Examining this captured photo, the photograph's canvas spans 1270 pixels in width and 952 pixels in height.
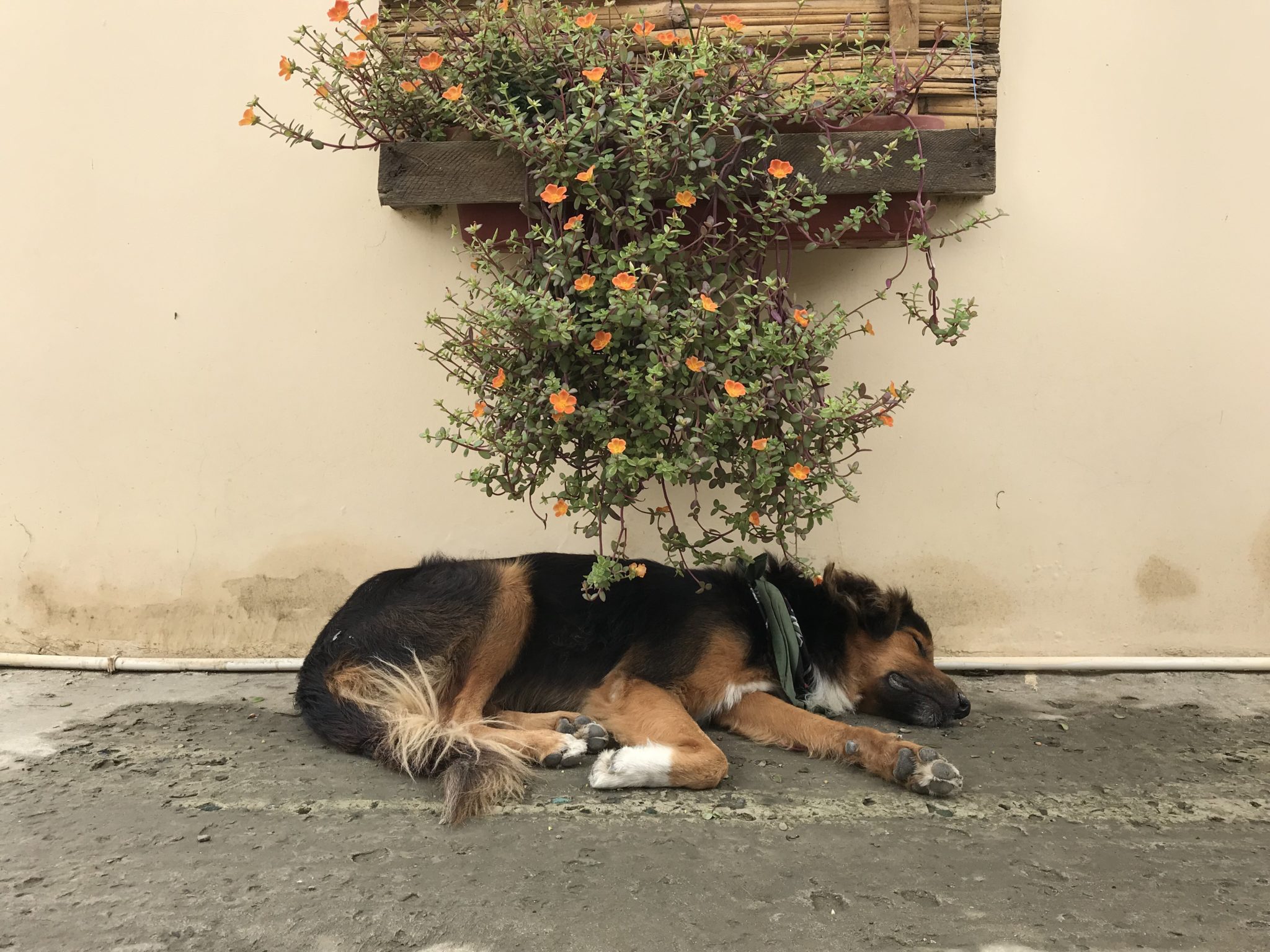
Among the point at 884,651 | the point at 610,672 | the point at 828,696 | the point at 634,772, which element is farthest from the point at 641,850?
the point at 884,651

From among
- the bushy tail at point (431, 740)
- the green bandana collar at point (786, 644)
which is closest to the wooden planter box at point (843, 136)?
the green bandana collar at point (786, 644)

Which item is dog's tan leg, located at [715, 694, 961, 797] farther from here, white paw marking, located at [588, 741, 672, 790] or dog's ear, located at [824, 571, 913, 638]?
white paw marking, located at [588, 741, 672, 790]

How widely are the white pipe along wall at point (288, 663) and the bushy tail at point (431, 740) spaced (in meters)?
0.86

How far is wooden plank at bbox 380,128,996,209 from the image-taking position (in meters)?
2.84

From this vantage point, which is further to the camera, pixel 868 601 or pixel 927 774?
pixel 868 601

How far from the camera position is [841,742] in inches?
107

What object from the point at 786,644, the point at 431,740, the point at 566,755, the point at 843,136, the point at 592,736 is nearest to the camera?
the point at 431,740

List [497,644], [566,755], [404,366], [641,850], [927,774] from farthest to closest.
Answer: [404,366]
[497,644]
[566,755]
[927,774]
[641,850]

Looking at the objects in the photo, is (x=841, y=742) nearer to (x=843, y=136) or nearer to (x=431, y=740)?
(x=431, y=740)

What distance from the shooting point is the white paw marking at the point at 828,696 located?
317 cm

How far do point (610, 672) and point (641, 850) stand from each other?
985 mm

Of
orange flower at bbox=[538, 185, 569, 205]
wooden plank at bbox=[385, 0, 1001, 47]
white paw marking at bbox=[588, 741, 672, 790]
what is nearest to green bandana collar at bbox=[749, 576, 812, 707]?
white paw marking at bbox=[588, 741, 672, 790]

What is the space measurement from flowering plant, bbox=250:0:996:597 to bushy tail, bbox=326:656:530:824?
544 mm

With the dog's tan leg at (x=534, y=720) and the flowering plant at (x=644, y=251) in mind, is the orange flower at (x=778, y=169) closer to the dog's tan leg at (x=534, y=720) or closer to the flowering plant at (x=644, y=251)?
the flowering plant at (x=644, y=251)
